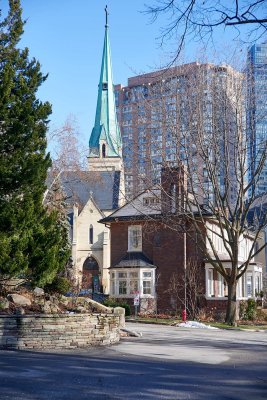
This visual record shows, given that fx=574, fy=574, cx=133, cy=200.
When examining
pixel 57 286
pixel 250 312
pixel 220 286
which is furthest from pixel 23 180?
pixel 220 286

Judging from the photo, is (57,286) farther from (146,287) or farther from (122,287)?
(122,287)

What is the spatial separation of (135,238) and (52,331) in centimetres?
2356

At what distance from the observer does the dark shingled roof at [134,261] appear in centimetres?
3726

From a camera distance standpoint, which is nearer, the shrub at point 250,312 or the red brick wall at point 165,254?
the shrub at point 250,312

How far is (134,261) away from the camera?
37562mm

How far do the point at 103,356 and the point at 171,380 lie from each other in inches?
143

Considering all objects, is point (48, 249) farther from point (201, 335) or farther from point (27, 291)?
point (201, 335)

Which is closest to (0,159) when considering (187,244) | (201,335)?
(201,335)

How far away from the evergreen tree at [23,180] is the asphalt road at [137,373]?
3.02m

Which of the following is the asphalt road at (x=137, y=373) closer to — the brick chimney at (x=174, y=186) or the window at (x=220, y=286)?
the brick chimney at (x=174, y=186)

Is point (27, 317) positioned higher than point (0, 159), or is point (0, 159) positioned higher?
point (0, 159)

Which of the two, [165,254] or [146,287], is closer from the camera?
[165,254]

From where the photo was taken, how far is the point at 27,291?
1856 cm

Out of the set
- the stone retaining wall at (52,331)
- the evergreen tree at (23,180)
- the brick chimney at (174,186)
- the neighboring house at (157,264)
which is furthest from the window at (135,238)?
the stone retaining wall at (52,331)
